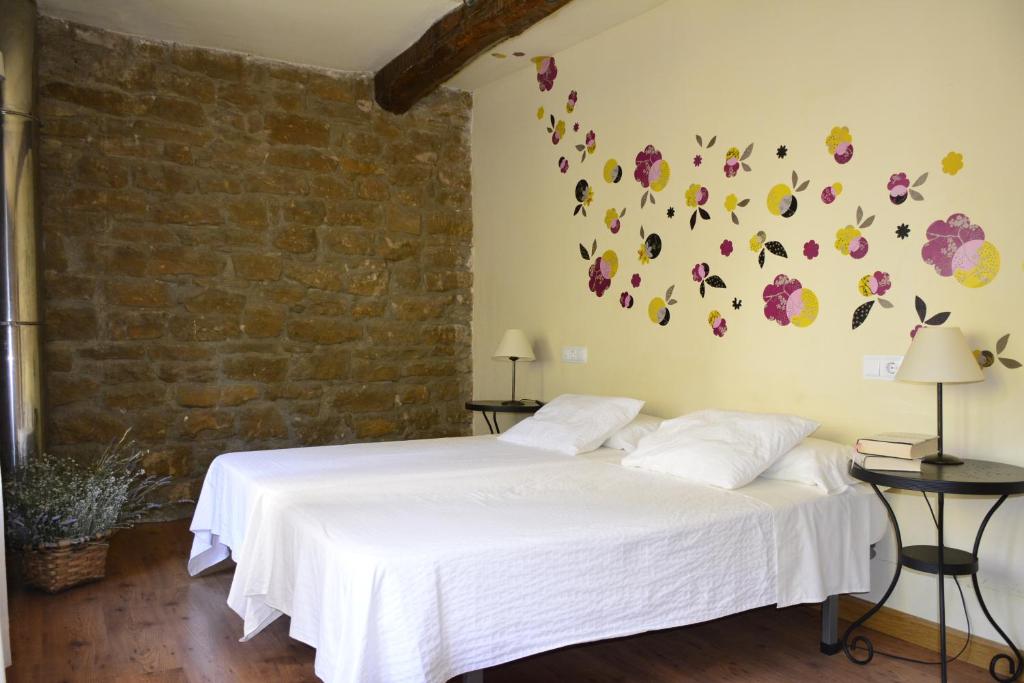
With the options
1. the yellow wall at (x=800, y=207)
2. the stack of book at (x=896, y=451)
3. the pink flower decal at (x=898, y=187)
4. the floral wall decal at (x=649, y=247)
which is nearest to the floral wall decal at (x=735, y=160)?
the yellow wall at (x=800, y=207)

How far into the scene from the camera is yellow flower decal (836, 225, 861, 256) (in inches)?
118

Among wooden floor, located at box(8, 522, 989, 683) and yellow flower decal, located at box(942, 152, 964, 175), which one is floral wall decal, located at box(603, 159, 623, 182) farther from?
wooden floor, located at box(8, 522, 989, 683)

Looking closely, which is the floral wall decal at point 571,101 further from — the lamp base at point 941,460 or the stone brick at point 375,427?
the lamp base at point 941,460

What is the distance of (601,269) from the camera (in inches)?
168

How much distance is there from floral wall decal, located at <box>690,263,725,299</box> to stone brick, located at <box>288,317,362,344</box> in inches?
89.8

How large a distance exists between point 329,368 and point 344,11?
206cm

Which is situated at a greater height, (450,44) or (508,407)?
(450,44)

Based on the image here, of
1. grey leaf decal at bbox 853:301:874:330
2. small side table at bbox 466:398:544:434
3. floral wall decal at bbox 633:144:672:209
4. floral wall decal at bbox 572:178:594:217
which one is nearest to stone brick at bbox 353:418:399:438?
small side table at bbox 466:398:544:434

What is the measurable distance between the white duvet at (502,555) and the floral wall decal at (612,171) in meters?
1.71

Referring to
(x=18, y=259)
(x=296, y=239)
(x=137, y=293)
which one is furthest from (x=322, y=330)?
(x=18, y=259)

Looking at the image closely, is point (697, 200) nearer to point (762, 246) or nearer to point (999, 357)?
point (762, 246)

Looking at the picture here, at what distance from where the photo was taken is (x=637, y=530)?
223 cm

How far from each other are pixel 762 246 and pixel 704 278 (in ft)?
1.12

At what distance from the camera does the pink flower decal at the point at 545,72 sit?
462 cm
